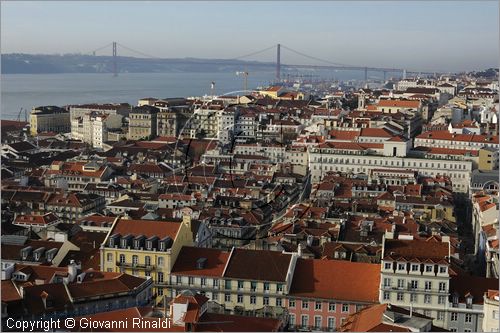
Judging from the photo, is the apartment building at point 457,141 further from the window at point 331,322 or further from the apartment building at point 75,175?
the window at point 331,322

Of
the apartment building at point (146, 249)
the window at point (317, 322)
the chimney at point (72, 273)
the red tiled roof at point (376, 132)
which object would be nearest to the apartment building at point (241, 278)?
the apartment building at point (146, 249)

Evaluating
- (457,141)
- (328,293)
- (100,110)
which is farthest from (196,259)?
(100,110)

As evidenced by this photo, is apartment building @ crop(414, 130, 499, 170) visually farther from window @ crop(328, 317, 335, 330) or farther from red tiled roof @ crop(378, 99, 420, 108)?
window @ crop(328, 317, 335, 330)

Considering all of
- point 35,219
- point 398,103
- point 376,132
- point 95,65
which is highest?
point 95,65

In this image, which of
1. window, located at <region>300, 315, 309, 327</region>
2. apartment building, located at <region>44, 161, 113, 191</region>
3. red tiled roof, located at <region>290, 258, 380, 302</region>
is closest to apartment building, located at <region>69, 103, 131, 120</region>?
apartment building, located at <region>44, 161, 113, 191</region>

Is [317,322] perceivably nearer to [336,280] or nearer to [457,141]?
[336,280]

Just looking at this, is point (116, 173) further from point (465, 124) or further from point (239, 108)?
point (465, 124)
